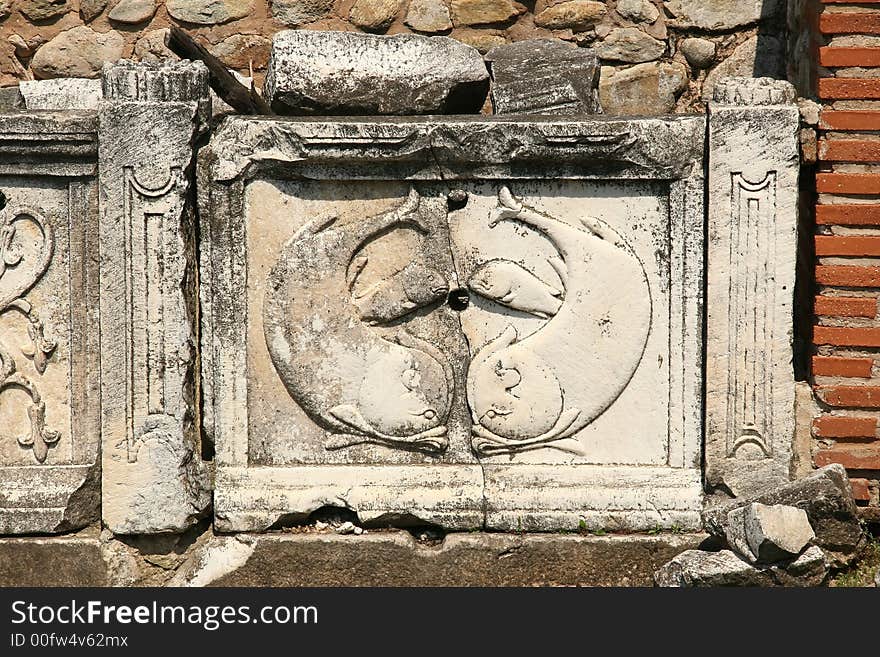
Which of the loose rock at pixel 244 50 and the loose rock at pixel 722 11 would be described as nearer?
the loose rock at pixel 722 11

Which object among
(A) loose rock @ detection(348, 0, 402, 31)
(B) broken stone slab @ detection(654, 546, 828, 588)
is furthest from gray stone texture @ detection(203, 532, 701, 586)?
(A) loose rock @ detection(348, 0, 402, 31)

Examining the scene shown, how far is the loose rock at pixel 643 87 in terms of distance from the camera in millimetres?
5613

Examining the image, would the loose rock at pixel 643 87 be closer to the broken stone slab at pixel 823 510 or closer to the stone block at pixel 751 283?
the stone block at pixel 751 283

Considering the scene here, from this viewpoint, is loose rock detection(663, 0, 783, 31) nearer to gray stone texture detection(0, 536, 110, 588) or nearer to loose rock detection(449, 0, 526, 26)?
loose rock detection(449, 0, 526, 26)

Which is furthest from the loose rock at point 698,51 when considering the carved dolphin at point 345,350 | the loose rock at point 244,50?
the carved dolphin at point 345,350

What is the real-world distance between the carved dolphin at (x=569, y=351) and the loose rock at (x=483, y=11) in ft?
6.27

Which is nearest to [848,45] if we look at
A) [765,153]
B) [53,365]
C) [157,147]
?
[765,153]

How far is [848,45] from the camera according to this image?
13.5 feet

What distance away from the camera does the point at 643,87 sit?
222 inches

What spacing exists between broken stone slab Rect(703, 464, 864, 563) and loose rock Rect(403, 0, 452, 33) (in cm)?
269

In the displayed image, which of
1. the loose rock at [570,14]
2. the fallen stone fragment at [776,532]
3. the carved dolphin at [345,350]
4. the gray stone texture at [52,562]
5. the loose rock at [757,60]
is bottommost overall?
the gray stone texture at [52,562]

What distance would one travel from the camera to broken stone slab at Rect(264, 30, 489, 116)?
4.18 metres

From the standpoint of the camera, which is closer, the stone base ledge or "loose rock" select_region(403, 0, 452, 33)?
the stone base ledge

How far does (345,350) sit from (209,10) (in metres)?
2.35
